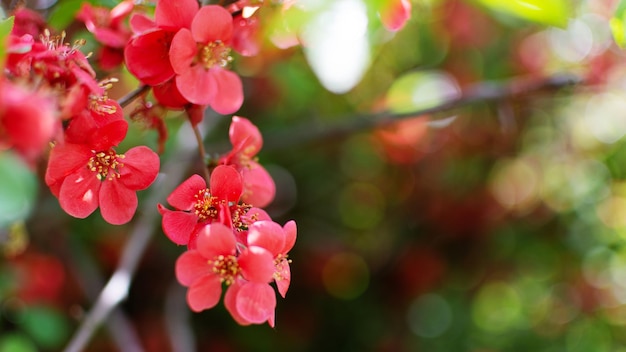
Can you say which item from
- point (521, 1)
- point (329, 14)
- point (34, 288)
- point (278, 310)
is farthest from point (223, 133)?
point (521, 1)

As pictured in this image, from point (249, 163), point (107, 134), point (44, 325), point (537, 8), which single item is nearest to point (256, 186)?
point (249, 163)

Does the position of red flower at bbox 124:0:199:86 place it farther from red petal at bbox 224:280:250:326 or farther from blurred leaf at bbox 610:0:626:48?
blurred leaf at bbox 610:0:626:48

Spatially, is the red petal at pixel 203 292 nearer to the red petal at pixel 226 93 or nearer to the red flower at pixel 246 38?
the red petal at pixel 226 93

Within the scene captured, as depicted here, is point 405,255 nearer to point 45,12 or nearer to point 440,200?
point 440,200

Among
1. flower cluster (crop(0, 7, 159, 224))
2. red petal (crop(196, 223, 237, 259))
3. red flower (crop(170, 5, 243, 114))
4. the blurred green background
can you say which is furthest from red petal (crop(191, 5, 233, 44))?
the blurred green background

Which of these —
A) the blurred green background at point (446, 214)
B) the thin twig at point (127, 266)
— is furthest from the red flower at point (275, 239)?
the blurred green background at point (446, 214)

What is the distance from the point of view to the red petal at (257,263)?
0.68 meters

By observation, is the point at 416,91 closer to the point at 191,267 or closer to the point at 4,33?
the point at 191,267

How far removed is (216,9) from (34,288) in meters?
1.15

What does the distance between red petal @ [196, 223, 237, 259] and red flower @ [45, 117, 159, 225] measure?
10cm

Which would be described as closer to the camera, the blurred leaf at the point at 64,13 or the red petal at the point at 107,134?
the red petal at the point at 107,134

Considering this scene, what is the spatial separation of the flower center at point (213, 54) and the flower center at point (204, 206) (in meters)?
0.16

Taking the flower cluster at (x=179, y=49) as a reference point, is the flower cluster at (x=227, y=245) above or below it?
below

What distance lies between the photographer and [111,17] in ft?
2.90
